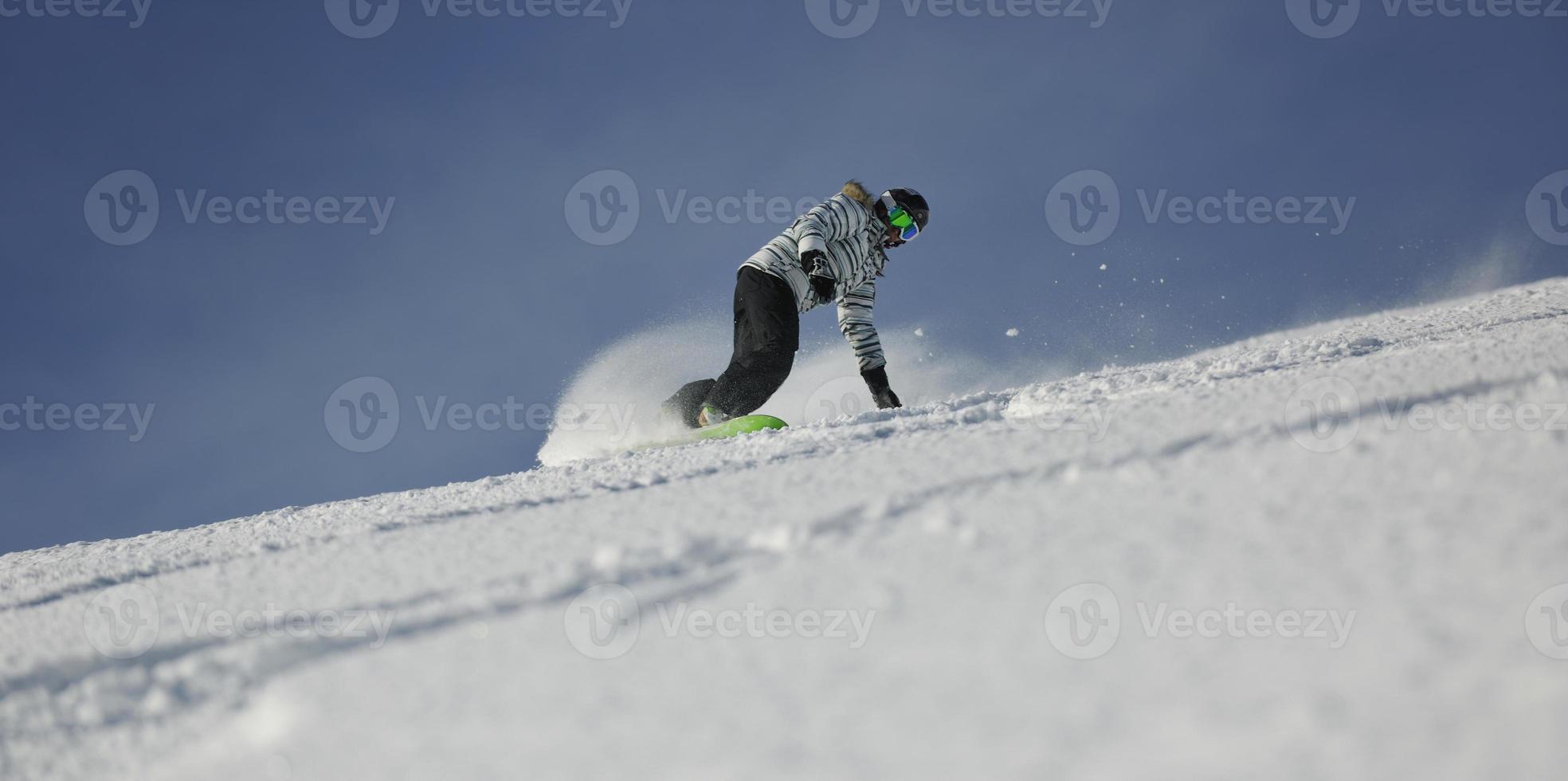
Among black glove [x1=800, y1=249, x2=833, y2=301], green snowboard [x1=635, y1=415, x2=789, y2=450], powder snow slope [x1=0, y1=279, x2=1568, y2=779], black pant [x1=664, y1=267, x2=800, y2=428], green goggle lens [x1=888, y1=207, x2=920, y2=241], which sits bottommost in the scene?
powder snow slope [x1=0, y1=279, x2=1568, y2=779]

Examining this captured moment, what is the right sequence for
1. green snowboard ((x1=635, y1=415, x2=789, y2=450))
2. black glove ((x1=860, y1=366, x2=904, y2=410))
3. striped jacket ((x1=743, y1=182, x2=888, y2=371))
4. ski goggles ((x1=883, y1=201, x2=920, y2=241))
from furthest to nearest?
ski goggles ((x1=883, y1=201, x2=920, y2=241)), black glove ((x1=860, y1=366, x2=904, y2=410)), striped jacket ((x1=743, y1=182, x2=888, y2=371)), green snowboard ((x1=635, y1=415, x2=789, y2=450))

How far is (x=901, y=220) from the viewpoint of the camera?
4.64m

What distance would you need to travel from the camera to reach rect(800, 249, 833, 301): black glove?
411 cm

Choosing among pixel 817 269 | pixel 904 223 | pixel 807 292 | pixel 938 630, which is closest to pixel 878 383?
pixel 807 292

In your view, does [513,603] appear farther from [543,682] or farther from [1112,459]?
[1112,459]

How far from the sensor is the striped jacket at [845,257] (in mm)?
4266

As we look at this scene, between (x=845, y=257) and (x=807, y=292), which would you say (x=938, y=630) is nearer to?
(x=807, y=292)

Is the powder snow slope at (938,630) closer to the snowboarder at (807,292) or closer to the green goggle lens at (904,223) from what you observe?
the snowboarder at (807,292)

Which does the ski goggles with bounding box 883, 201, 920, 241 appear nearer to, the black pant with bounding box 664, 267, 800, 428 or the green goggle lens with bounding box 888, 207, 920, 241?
the green goggle lens with bounding box 888, 207, 920, 241

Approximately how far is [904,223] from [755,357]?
133 cm

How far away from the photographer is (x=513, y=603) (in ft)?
3.26

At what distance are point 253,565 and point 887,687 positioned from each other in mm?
1313

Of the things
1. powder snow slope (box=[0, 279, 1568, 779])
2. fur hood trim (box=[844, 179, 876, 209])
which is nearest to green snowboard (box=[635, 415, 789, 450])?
fur hood trim (box=[844, 179, 876, 209])

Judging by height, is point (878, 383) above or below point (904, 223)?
below
